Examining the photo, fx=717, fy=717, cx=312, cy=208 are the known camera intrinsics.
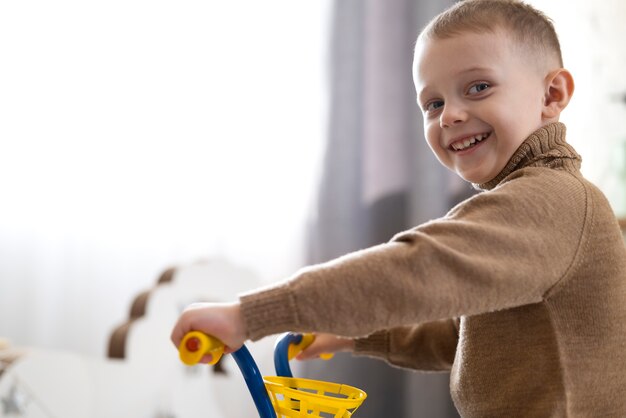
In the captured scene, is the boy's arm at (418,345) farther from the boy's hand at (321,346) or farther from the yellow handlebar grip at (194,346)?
the yellow handlebar grip at (194,346)

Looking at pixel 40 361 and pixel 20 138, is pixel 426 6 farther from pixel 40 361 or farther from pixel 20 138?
pixel 40 361

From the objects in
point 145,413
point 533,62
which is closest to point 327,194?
point 145,413

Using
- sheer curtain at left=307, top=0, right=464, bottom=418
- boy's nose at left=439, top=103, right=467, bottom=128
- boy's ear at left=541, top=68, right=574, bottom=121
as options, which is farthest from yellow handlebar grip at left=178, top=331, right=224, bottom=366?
sheer curtain at left=307, top=0, right=464, bottom=418

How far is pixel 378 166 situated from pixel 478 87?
0.76m

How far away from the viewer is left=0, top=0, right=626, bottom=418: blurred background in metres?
1.39

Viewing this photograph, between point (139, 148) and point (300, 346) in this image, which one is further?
point (139, 148)

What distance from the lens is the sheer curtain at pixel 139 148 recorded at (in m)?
1.38

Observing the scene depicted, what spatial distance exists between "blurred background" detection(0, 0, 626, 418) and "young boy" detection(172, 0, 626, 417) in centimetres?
57

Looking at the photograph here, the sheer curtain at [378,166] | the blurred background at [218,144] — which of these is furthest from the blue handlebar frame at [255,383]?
the sheer curtain at [378,166]

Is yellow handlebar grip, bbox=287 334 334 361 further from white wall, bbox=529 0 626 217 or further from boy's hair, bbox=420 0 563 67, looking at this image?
white wall, bbox=529 0 626 217

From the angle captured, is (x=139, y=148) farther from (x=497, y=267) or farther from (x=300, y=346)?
(x=497, y=267)

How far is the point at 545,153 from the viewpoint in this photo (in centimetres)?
86

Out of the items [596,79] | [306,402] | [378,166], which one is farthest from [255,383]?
[596,79]

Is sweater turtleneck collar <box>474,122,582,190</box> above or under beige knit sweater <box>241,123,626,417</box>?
above
